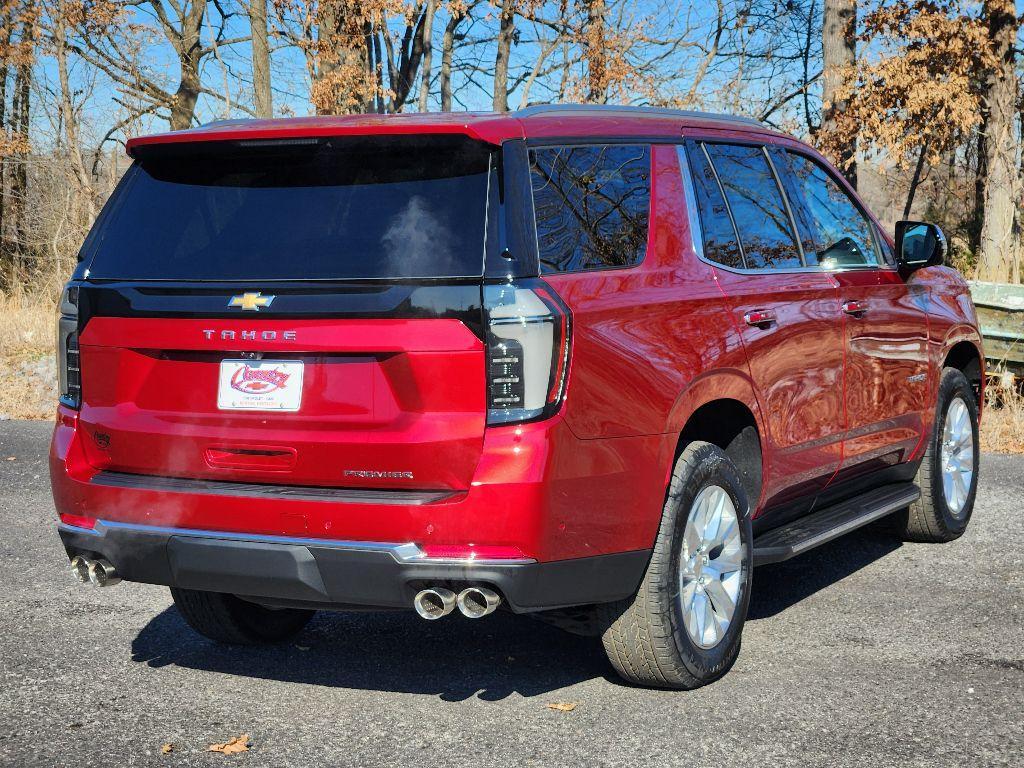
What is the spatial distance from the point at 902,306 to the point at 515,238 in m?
2.96

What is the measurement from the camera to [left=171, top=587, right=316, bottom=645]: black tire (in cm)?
479

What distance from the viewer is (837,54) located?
1952cm

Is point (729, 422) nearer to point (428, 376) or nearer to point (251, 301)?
point (428, 376)

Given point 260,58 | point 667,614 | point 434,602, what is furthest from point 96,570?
point 260,58

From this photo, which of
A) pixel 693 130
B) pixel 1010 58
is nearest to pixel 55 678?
pixel 693 130

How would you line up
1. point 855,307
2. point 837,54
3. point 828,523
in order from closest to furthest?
point 828,523 < point 855,307 < point 837,54

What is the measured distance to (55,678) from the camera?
14.9 ft

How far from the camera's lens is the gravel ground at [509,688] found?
379 centimetres

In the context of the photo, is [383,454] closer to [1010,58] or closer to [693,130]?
[693,130]

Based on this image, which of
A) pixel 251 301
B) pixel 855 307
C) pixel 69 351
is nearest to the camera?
pixel 251 301

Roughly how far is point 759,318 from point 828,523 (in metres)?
1.09

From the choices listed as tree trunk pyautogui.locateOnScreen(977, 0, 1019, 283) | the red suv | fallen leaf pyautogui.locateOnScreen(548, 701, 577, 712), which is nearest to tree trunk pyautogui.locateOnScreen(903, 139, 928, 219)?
tree trunk pyautogui.locateOnScreen(977, 0, 1019, 283)

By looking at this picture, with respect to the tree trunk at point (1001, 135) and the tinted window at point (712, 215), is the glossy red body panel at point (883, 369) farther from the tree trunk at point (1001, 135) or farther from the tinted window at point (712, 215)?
the tree trunk at point (1001, 135)

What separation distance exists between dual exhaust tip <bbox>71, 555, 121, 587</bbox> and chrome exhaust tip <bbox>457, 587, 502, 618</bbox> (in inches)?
45.8
